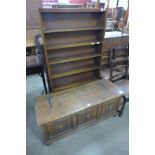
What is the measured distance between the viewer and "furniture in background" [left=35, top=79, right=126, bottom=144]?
5.72ft

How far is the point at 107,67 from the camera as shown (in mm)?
2869

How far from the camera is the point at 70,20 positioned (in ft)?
6.58

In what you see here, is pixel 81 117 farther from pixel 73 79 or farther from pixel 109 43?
pixel 109 43

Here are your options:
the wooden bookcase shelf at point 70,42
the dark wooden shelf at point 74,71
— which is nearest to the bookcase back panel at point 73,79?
the wooden bookcase shelf at point 70,42

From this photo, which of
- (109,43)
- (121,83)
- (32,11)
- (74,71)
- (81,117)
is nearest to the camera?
(81,117)

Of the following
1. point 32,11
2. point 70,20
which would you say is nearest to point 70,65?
point 70,20

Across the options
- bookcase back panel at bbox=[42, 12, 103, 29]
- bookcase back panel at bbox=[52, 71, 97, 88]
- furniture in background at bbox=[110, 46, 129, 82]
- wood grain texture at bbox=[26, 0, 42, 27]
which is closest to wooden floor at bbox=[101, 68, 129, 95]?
furniture in background at bbox=[110, 46, 129, 82]

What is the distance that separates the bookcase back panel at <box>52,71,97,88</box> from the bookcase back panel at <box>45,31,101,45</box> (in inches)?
25.5

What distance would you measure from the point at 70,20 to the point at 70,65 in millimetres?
719

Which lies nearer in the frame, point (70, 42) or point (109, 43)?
point (70, 42)

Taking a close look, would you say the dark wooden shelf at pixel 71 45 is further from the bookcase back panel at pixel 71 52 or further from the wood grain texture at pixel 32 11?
the wood grain texture at pixel 32 11
